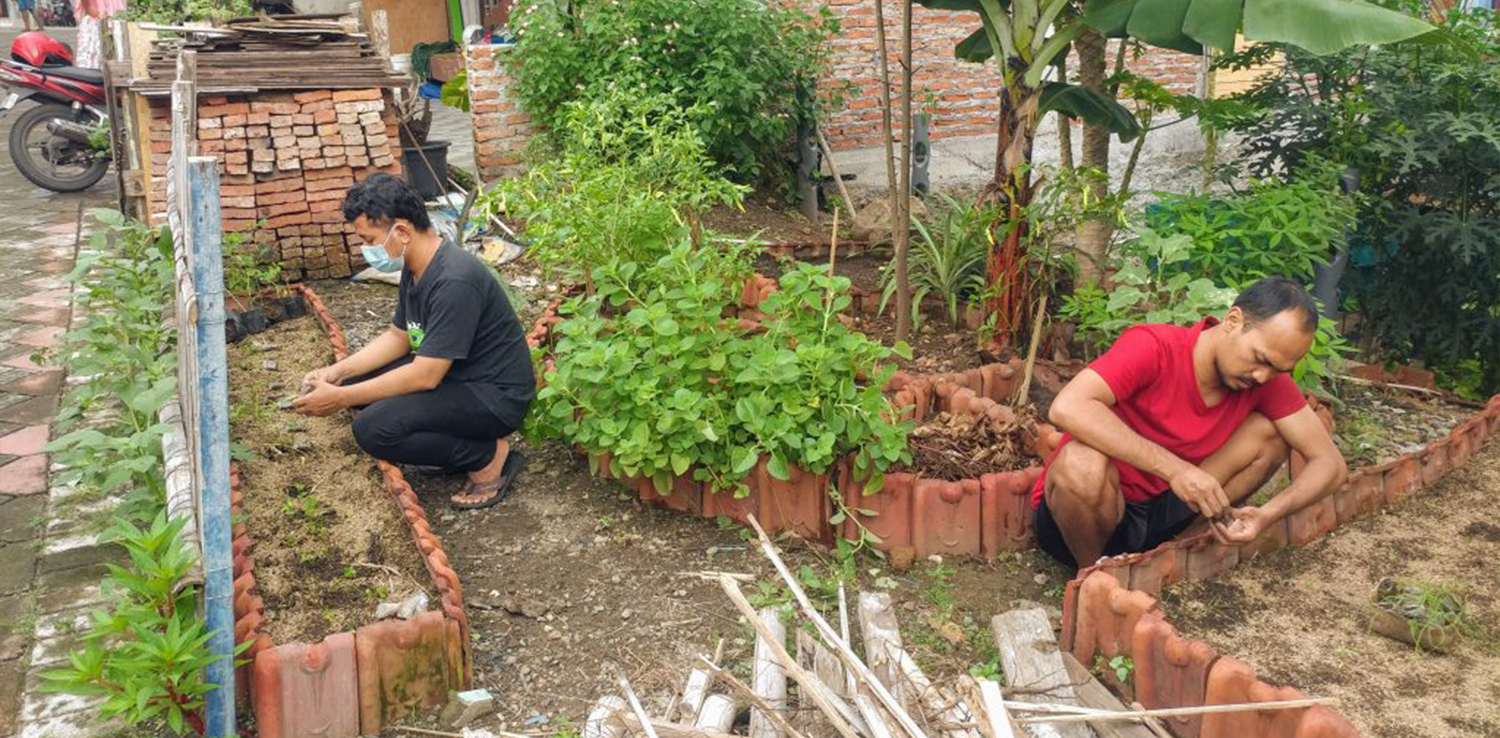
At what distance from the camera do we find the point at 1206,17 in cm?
473

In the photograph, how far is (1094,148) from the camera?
21.3 ft

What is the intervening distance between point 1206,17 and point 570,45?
14.6 ft

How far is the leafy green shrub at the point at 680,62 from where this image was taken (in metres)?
7.91

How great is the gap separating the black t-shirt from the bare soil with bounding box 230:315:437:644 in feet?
1.70

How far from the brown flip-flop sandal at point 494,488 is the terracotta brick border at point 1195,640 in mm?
2116

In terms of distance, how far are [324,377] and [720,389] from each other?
1456mm

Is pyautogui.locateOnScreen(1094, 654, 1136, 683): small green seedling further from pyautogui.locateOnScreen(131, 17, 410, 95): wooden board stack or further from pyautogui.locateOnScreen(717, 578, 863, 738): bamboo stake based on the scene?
pyautogui.locateOnScreen(131, 17, 410, 95): wooden board stack

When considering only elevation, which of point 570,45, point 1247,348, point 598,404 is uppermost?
point 570,45

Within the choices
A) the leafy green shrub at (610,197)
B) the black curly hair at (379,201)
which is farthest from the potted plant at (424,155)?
the black curly hair at (379,201)

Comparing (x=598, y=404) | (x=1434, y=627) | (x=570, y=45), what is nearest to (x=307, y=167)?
(x=570, y=45)

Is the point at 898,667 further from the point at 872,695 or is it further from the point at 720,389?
the point at 720,389

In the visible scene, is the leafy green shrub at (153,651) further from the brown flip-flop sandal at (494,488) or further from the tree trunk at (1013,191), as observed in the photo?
the tree trunk at (1013,191)

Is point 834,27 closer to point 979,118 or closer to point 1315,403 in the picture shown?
point 979,118

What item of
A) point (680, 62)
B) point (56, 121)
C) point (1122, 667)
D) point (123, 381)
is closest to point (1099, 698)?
point (1122, 667)
